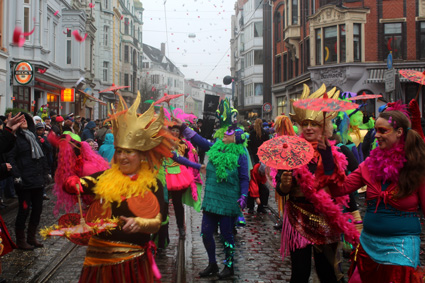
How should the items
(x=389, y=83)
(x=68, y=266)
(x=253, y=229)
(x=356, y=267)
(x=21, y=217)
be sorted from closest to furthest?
1. (x=356, y=267)
2. (x=68, y=266)
3. (x=21, y=217)
4. (x=253, y=229)
5. (x=389, y=83)

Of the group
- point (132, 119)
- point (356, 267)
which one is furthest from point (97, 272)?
point (356, 267)

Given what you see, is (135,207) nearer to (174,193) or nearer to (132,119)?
(132,119)

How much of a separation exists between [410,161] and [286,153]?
0.96 m

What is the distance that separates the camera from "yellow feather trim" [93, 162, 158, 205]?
11.3 ft

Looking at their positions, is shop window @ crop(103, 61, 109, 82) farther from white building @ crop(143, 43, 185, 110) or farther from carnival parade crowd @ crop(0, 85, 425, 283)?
carnival parade crowd @ crop(0, 85, 425, 283)

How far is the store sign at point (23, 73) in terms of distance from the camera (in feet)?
62.4

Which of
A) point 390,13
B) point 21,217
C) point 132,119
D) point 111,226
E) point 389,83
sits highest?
point 390,13

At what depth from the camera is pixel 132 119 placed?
3.59 m

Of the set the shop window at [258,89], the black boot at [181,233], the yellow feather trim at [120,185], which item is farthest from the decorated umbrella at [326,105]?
the shop window at [258,89]

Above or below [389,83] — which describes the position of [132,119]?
below

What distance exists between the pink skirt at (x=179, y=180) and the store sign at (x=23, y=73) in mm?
14257

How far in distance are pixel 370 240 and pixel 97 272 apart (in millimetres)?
2116

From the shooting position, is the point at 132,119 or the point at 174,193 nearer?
the point at 132,119

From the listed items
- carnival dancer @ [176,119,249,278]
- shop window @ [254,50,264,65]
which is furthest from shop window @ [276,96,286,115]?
carnival dancer @ [176,119,249,278]
